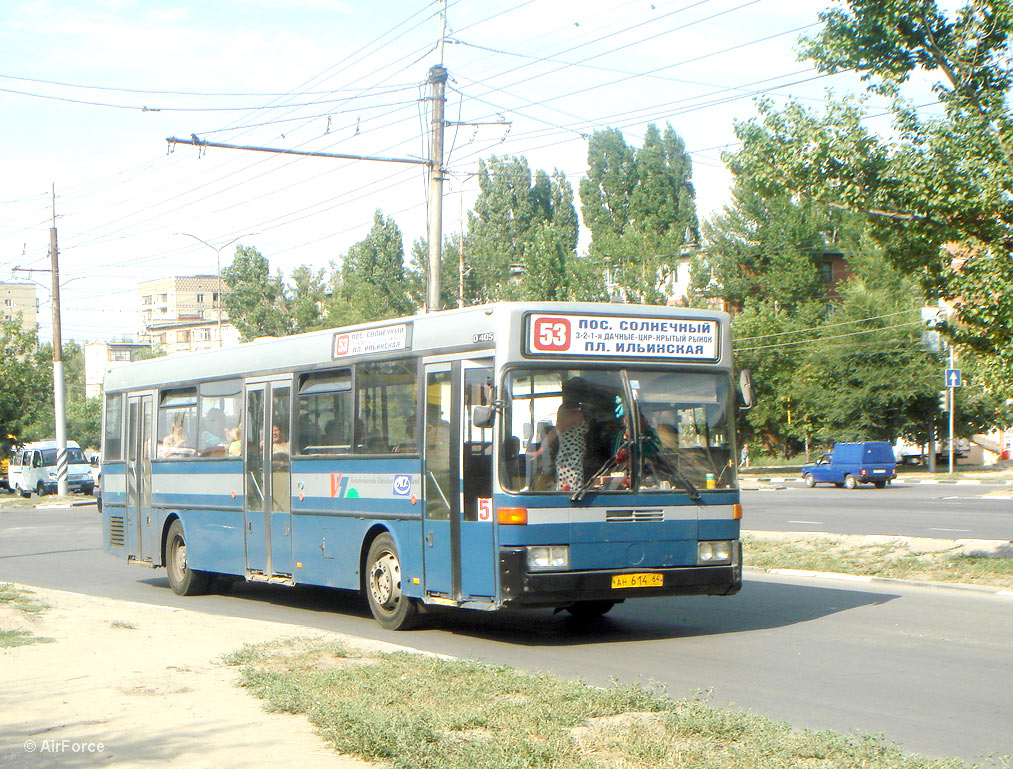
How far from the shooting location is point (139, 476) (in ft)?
57.7

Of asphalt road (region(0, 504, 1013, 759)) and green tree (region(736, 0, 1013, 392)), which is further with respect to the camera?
green tree (region(736, 0, 1013, 392))

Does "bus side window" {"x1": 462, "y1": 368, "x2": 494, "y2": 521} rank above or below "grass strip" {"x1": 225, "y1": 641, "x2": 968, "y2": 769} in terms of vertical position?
above

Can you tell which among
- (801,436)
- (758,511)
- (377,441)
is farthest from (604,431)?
(801,436)

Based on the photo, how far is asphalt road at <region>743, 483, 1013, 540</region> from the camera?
23911 millimetres

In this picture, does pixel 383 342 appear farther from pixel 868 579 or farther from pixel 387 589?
pixel 868 579

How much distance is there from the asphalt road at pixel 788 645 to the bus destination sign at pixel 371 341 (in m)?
2.87

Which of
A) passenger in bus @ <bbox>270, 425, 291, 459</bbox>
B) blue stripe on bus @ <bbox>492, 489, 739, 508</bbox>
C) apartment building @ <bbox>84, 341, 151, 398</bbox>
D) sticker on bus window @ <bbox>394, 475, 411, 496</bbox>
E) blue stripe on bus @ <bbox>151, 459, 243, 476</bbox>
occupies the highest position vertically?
apartment building @ <bbox>84, 341, 151, 398</bbox>

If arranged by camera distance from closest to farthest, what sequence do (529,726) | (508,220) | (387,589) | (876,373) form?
1. (529,726)
2. (387,589)
3. (876,373)
4. (508,220)

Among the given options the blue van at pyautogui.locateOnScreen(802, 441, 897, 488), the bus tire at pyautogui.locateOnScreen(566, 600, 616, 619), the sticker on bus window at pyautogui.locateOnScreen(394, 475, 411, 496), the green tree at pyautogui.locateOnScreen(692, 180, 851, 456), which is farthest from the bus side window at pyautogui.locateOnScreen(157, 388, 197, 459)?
the green tree at pyautogui.locateOnScreen(692, 180, 851, 456)

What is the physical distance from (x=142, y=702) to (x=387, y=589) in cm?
496

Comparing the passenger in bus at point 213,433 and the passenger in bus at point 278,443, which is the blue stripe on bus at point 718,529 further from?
the passenger in bus at point 213,433

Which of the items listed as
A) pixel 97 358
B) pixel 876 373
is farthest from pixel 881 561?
pixel 97 358

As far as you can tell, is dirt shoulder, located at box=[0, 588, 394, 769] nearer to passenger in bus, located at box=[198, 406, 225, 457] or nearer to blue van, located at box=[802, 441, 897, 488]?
passenger in bus, located at box=[198, 406, 225, 457]

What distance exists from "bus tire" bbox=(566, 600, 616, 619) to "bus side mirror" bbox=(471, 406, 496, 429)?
2899 mm
